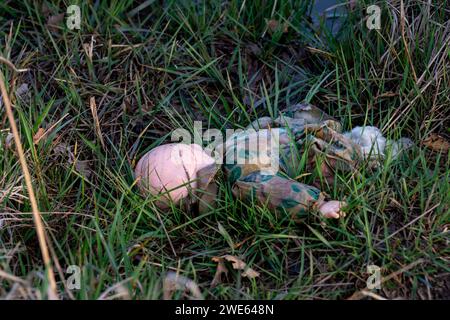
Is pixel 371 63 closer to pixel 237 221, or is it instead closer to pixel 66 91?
pixel 237 221

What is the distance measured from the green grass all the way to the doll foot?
39 mm

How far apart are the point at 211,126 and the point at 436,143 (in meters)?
0.91

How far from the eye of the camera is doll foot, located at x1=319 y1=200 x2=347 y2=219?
2.37m

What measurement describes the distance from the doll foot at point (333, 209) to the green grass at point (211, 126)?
4 centimetres

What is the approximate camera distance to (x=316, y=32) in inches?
124

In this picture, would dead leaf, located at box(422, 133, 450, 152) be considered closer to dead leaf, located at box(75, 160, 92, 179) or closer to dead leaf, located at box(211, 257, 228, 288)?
dead leaf, located at box(211, 257, 228, 288)

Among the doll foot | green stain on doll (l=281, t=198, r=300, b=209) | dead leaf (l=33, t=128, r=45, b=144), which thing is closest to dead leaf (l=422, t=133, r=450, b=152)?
the doll foot

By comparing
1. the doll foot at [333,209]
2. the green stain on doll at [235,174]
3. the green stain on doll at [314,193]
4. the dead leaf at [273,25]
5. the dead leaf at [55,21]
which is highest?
the dead leaf at [55,21]

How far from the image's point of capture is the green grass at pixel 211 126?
2307 mm

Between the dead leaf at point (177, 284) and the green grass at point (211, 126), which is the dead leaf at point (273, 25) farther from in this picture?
the dead leaf at point (177, 284)

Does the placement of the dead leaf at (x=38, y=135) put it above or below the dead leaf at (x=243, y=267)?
above

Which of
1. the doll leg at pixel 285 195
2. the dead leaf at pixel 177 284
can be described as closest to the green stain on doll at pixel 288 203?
the doll leg at pixel 285 195
